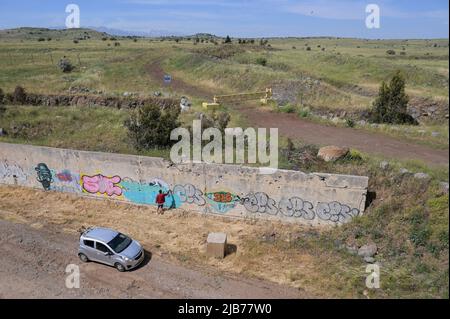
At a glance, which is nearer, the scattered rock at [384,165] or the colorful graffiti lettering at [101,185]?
the scattered rock at [384,165]

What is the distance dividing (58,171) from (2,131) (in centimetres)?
1146

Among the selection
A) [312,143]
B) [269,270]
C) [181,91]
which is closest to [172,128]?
[312,143]

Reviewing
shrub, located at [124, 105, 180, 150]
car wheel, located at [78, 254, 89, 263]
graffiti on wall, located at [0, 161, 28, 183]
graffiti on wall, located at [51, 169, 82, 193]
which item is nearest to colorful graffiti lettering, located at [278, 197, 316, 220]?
car wheel, located at [78, 254, 89, 263]

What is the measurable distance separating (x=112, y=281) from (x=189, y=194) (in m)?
6.83

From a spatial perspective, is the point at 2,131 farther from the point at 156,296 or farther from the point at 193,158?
the point at 156,296

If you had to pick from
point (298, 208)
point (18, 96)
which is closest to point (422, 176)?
point (298, 208)

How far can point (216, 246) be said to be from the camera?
17.8 metres

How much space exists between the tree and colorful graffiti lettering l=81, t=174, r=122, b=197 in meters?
20.6

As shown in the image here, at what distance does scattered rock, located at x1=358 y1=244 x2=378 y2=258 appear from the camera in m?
17.2

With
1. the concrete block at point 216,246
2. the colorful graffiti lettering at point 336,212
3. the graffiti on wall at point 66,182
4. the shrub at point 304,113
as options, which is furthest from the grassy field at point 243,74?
the concrete block at point 216,246

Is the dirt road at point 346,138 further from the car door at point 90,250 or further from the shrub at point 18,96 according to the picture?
the shrub at point 18,96

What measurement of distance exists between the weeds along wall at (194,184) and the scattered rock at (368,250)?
1.85 metres

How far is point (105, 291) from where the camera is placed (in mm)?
15852

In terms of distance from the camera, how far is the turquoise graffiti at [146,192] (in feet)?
72.4
